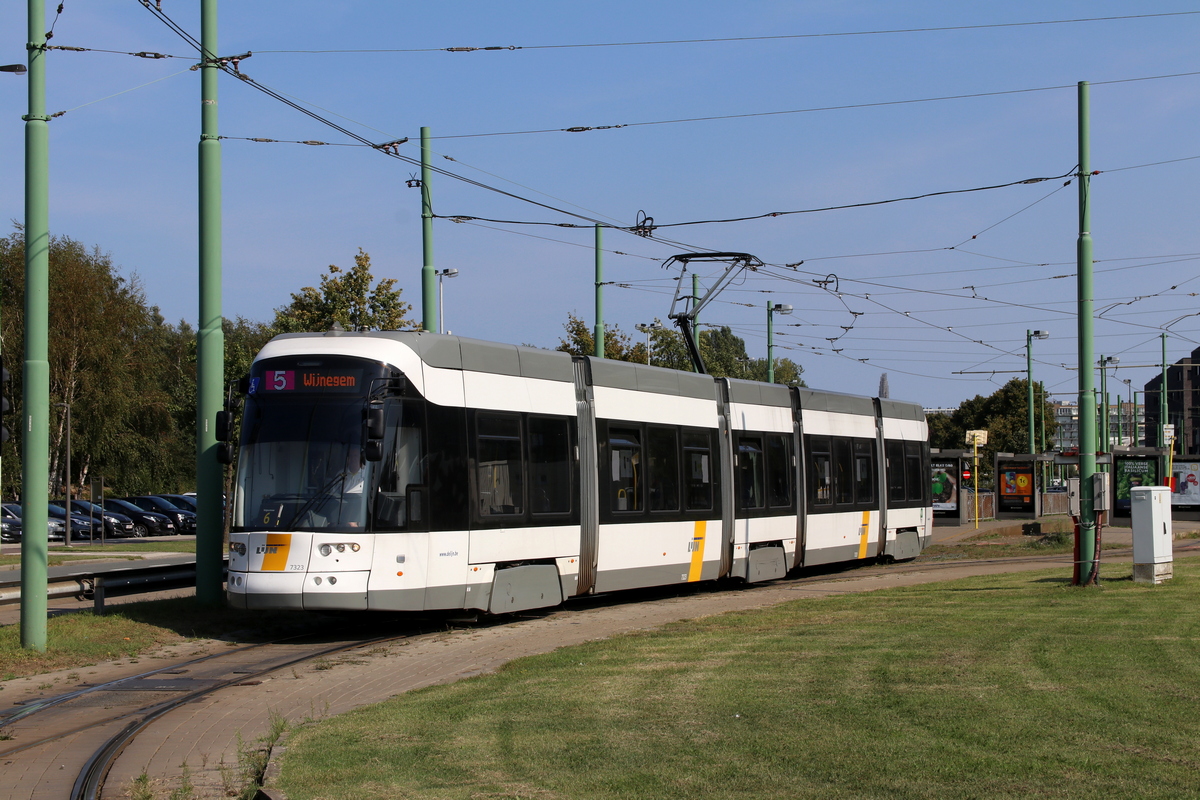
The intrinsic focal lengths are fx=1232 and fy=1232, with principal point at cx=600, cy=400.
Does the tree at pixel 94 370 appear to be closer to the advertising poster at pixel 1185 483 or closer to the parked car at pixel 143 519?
the parked car at pixel 143 519

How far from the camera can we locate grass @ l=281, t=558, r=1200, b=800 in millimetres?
6305

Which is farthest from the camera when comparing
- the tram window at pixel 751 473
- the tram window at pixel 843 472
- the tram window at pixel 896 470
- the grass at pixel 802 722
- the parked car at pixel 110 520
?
the parked car at pixel 110 520

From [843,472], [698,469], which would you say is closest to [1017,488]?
[843,472]

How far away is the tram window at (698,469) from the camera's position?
17.6 m

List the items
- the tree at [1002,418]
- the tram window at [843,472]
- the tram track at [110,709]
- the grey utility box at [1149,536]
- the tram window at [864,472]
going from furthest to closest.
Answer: the tree at [1002,418] → the tram window at [864,472] → the tram window at [843,472] → the grey utility box at [1149,536] → the tram track at [110,709]


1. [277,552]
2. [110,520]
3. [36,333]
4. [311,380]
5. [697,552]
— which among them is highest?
[36,333]

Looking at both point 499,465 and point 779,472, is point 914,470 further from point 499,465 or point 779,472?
point 499,465

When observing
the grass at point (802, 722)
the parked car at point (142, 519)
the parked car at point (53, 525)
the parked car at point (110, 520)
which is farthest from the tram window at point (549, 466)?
the parked car at point (142, 519)

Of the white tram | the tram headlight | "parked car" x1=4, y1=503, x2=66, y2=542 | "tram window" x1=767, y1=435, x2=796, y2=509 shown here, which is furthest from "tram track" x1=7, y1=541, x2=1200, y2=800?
"parked car" x1=4, y1=503, x2=66, y2=542

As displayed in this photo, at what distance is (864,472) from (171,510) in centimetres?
3330

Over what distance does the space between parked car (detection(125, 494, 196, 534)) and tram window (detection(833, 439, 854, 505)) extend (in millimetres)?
31497

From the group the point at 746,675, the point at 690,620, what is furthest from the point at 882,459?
the point at 746,675

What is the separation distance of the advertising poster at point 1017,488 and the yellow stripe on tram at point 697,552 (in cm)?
2176

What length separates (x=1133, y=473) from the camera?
1331 inches
